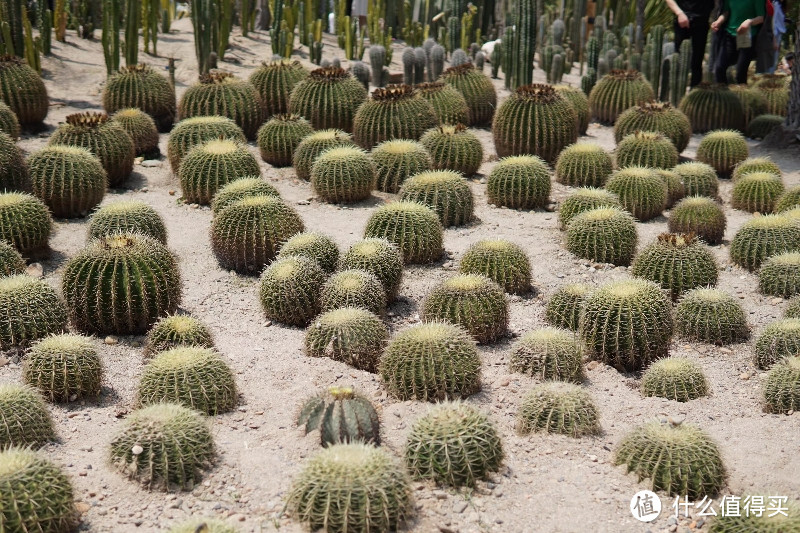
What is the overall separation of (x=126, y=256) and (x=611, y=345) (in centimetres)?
355

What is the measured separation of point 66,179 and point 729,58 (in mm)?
10391

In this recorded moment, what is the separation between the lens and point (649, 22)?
21812 millimetres

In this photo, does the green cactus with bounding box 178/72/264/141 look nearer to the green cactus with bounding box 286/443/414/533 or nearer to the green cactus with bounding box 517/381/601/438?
the green cactus with bounding box 517/381/601/438

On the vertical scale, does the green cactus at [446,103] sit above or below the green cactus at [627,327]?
above

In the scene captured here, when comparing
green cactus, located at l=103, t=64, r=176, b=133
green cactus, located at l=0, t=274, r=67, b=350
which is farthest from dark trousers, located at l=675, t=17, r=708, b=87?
green cactus, located at l=0, t=274, r=67, b=350

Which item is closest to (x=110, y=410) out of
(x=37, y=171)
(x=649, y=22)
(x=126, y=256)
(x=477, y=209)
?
(x=126, y=256)

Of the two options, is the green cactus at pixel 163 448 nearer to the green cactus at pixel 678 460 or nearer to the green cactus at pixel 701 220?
the green cactus at pixel 678 460

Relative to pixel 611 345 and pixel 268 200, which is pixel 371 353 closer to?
pixel 611 345

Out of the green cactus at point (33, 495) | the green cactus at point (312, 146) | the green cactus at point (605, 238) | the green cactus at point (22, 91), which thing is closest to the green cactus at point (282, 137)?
the green cactus at point (312, 146)

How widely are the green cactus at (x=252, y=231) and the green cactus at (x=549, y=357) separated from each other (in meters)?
2.65

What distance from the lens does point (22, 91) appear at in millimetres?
11742

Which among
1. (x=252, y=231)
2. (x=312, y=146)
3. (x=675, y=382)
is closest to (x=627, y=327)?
(x=675, y=382)

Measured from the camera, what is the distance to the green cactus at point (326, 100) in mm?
12023

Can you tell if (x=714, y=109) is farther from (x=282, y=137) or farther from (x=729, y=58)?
(x=282, y=137)
